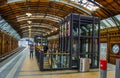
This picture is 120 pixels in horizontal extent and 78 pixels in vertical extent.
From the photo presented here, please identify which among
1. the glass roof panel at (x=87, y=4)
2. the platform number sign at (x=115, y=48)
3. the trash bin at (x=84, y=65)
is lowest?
the trash bin at (x=84, y=65)

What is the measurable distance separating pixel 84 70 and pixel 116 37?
805 cm

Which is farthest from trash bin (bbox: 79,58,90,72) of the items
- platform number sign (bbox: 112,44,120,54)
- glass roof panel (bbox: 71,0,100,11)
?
glass roof panel (bbox: 71,0,100,11)

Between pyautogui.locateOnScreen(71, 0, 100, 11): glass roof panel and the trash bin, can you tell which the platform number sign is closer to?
pyautogui.locateOnScreen(71, 0, 100, 11): glass roof panel

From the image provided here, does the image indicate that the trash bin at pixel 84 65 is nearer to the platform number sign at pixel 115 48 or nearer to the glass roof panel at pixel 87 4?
the platform number sign at pixel 115 48

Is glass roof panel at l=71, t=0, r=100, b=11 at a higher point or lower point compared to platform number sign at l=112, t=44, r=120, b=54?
higher

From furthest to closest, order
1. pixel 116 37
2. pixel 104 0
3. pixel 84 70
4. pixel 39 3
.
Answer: pixel 39 3 < pixel 116 37 < pixel 104 0 < pixel 84 70

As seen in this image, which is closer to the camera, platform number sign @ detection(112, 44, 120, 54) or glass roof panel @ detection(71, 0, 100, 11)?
platform number sign @ detection(112, 44, 120, 54)

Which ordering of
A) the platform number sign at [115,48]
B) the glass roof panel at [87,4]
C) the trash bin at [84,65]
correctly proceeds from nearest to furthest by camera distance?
the trash bin at [84,65], the platform number sign at [115,48], the glass roof panel at [87,4]

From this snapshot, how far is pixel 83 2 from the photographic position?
19.9 m

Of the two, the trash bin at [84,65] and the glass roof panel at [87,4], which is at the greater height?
the glass roof panel at [87,4]

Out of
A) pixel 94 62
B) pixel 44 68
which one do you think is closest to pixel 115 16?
pixel 94 62

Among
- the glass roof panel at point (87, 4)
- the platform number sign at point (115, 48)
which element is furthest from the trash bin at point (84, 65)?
the glass roof panel at point (87, 4)

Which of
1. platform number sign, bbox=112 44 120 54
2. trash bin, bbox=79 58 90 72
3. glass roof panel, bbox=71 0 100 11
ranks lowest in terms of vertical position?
trash bin, bbox=79 58 90 72

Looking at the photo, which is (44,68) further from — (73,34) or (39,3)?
(39,3)
